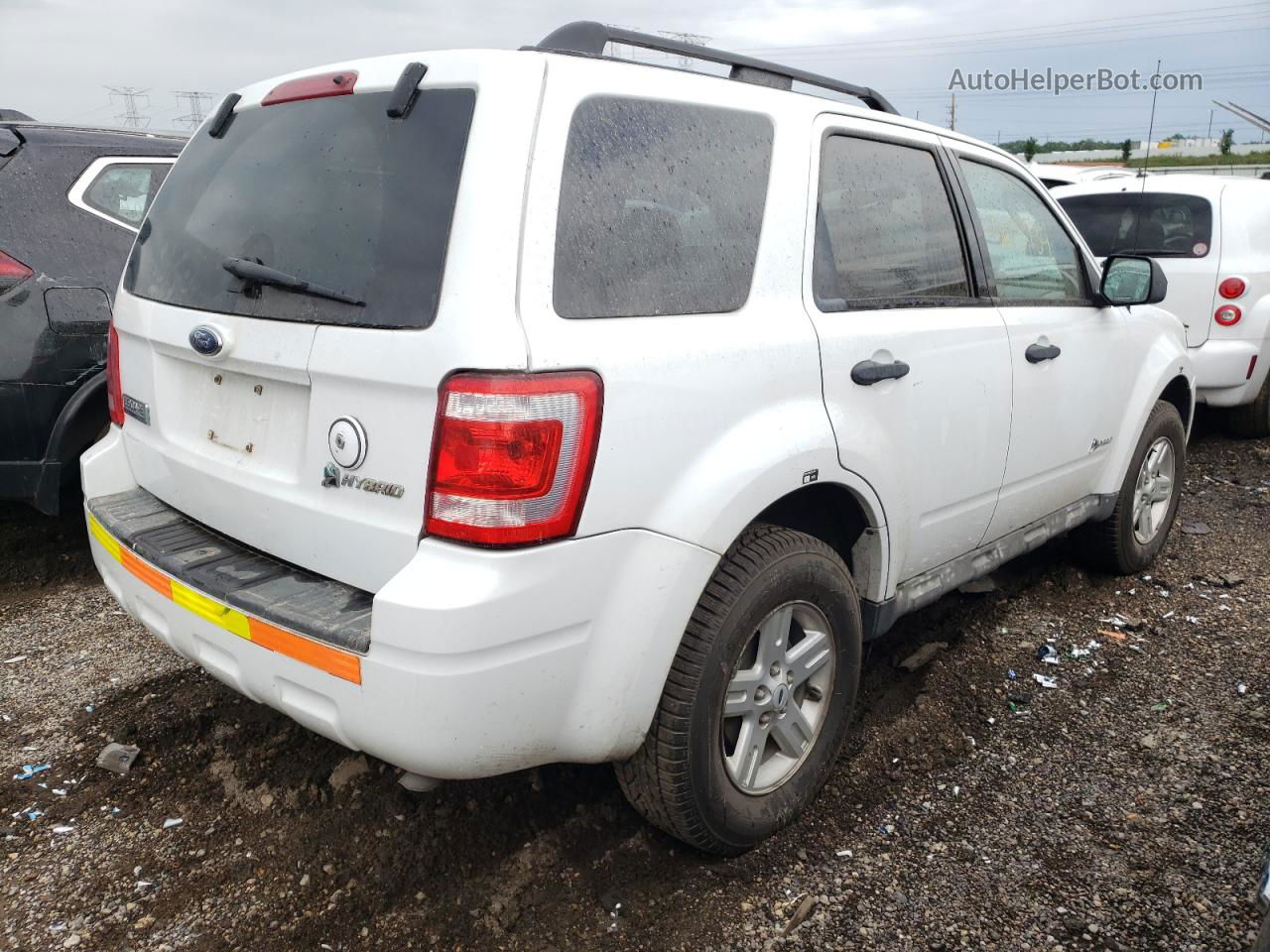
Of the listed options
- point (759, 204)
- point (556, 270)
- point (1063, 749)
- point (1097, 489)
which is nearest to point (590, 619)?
point (556, 270)

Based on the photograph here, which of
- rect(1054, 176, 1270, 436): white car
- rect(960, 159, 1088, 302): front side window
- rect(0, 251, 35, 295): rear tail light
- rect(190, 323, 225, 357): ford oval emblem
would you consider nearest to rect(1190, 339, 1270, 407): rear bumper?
rect(1054, 176, 1270, 436): white car

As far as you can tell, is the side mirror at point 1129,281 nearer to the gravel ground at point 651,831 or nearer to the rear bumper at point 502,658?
the gravel ground at point 651,831

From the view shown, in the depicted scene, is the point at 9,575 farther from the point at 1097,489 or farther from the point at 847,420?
the point at 1097,489

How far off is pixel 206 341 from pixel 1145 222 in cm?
648

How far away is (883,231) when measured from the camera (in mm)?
2715

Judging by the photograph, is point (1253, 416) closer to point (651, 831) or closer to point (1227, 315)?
point (1227, 315)

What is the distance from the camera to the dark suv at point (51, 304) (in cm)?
371

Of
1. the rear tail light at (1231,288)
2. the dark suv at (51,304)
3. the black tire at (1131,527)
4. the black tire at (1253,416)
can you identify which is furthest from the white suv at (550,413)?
the black tire at (1253,416)

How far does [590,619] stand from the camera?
1955mm

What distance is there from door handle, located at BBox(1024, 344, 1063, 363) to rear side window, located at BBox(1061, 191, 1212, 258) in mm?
3828

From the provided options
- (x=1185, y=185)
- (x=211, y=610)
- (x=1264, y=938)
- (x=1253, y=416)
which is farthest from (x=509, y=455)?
(x=1253, y=416)

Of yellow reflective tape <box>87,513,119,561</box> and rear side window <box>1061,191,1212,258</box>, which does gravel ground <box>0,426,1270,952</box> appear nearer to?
yellow reflective tape <box>87,513,119,561</box>

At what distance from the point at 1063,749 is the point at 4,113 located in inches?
230

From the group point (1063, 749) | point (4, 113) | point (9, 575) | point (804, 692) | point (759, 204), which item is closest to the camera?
point (759, 204)
